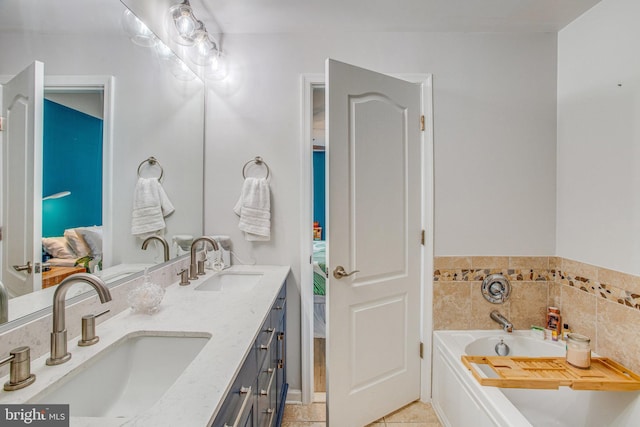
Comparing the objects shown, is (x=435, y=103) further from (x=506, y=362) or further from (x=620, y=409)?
(x=620, y=409)

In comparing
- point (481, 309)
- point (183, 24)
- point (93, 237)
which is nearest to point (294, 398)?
point (481, 309)

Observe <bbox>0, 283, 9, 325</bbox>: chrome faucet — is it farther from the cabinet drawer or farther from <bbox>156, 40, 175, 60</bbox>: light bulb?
<bbox>156, 40, 175, 60</bbox>: light bulb

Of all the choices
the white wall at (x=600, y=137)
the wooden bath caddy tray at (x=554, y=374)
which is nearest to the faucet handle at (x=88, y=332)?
the wooden bath caddy tray at (x=554, y=374)

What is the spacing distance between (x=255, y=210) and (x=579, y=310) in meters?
2.09

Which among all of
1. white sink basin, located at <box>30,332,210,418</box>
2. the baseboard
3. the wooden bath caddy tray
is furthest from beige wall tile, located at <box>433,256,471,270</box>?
white sink basin, located at <box>30,332,210,418</box>

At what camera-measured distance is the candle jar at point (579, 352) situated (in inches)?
59.8

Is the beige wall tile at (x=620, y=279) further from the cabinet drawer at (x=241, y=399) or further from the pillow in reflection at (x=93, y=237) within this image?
→ the pillow in reflection at (x=93, y=237)

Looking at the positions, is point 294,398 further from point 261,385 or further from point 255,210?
point 255,210

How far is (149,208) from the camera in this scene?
1459 mm

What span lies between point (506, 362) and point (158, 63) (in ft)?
7.86

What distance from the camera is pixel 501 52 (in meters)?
1.96

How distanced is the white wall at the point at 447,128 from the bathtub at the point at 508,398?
1.88ft

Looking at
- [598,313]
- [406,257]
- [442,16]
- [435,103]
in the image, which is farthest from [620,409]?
[442,16]

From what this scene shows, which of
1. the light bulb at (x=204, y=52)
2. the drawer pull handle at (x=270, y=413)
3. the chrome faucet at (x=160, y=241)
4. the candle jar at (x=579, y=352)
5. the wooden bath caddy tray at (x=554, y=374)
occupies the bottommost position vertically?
the drawer pull handle at (x=270, y=413)
